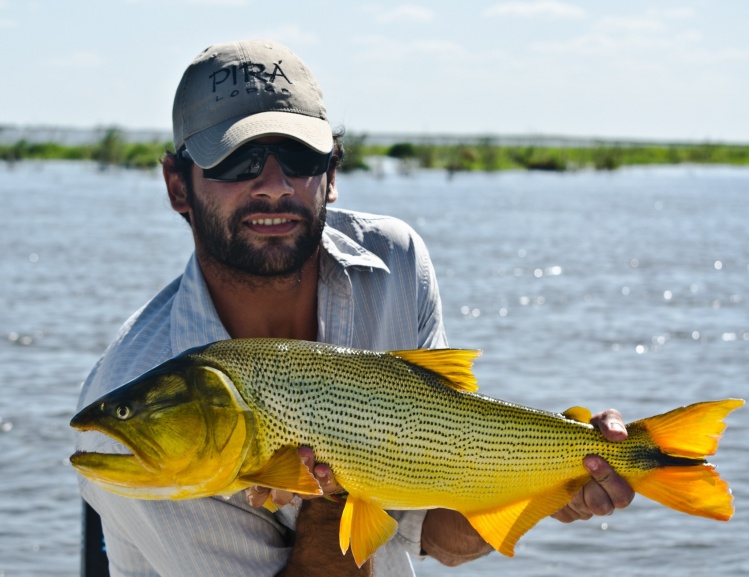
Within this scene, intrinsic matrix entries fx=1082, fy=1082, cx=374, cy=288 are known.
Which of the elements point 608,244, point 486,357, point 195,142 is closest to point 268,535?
point 195,142

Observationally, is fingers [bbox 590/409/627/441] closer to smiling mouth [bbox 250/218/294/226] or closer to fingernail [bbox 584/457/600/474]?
fingernail [bbox 584/457/600/474]

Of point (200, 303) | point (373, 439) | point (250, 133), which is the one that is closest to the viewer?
point (373, 439)

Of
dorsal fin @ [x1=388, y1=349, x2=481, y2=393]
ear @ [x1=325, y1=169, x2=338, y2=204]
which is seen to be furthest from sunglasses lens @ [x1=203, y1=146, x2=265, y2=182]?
dorsal fin @ [x1=388, y1=349, x2=481, y2=393]

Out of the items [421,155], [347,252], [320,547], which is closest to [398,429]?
[320,547]

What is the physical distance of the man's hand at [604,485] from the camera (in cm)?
315

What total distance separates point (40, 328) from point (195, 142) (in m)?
11.1

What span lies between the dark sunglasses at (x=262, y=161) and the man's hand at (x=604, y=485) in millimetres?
1248

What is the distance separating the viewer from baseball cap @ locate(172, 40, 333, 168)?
357 centimetres

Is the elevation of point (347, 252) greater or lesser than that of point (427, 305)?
greater

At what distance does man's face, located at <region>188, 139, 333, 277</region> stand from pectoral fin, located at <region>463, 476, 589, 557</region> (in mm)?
1034

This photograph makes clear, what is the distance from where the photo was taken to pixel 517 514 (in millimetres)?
3217

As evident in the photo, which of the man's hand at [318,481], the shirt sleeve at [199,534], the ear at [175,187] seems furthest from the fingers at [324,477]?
the ear at [175,187]

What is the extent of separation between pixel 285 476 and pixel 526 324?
484 inches

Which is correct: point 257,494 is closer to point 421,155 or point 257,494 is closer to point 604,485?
point 604,485
